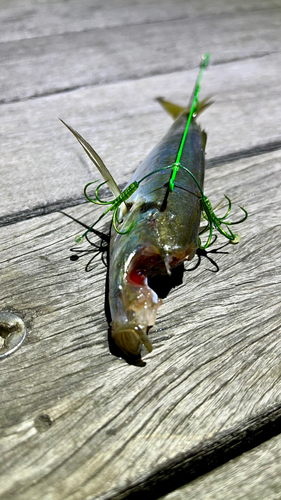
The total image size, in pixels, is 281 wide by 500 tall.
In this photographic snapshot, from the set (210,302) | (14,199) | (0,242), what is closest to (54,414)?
(210,302)

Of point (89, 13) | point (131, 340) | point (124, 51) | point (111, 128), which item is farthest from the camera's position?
point (89, 13)

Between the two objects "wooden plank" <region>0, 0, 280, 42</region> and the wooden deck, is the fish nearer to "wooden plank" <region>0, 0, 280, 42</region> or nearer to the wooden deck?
the wooden deck

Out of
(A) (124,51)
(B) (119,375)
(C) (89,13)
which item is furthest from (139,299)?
(C) (89,13)

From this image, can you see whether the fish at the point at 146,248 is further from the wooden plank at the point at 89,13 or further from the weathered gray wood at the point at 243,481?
the wooden plank at the point at 89,13

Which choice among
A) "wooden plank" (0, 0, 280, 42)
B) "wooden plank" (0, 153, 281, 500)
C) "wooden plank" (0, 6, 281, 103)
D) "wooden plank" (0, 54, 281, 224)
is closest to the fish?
"wooden plank" (0, 153, 281, 500)

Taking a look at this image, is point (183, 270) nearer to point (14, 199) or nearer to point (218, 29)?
point (14, 199)

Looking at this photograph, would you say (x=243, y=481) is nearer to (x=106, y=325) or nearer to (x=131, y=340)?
(x=131, y=340)
